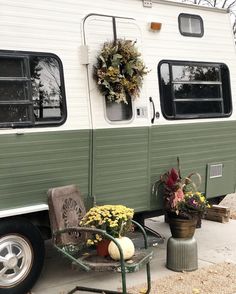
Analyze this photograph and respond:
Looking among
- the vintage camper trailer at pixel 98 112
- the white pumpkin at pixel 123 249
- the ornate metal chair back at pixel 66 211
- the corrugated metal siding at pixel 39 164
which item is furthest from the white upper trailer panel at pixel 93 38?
the white pumpkin at pixel 123 249

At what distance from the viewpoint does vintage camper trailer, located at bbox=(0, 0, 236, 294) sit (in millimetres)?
4727

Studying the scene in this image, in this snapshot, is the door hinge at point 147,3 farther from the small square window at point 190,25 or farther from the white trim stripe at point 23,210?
the white trim stripe at point 23,210

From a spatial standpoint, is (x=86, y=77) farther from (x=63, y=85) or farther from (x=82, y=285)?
(x=82, y=285)

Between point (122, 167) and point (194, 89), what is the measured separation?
157cm

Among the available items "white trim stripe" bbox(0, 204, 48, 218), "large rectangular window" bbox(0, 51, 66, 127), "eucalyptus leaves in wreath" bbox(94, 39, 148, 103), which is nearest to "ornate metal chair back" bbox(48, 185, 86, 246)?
"white trim stripe" bbox(0, 204, 48, 218)

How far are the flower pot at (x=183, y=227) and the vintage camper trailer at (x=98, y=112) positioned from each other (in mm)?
460

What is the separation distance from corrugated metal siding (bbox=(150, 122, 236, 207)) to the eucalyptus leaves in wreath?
667mm

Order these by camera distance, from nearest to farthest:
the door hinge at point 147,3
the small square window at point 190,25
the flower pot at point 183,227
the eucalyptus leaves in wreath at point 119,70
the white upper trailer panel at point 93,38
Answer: the white upper trailer panel at point 93,38, the eucalyptus leaves in wreath at point 119,70, the flower pot at point 183,227, the door hinge at point 147,3, the small square window at point 190,25

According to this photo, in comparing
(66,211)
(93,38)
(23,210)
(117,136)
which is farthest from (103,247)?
(93,38)

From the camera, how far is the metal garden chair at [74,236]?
14.1ft

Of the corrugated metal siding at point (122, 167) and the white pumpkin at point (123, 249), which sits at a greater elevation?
the corrugated metal siding at point (122, 167)

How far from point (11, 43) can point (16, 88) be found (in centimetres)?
43

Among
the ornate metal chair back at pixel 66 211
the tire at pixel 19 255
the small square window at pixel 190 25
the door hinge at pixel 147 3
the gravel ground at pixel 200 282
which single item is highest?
the door hinge at pixel 147 3

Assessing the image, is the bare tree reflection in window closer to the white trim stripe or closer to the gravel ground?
the white trim stripe
